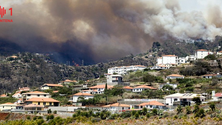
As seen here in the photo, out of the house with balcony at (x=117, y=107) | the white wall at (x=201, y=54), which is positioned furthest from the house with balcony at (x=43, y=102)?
the white wall at (x=201, y=54)

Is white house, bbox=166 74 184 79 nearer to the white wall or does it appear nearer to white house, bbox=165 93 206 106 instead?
white house, bbox=165 93 206 106

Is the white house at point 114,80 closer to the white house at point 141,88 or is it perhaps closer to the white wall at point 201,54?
the white house at point 141,88

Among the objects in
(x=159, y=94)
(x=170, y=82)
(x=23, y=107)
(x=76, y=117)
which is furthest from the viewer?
(x=170, y=82)

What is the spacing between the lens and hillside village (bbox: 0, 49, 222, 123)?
97.9 metres

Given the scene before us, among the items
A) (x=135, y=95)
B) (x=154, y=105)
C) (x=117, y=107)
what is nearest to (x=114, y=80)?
(x=135, y=95)

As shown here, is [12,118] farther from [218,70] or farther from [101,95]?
[218,70]

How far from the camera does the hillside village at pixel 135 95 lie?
3853 inches

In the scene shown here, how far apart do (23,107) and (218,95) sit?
168 ft

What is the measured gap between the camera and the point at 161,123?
60.4m

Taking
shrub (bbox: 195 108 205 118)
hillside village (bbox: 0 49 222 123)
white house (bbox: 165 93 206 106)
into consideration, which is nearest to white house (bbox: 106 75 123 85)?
hillside village (bbox: 0 49 222 123)

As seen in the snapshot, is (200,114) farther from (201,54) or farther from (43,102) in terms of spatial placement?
(201,54)

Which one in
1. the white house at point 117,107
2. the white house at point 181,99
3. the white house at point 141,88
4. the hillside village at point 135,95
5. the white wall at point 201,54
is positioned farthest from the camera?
the white wall at point 201,54

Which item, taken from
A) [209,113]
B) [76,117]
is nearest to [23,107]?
[76,117]

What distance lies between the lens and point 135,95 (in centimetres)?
11600
